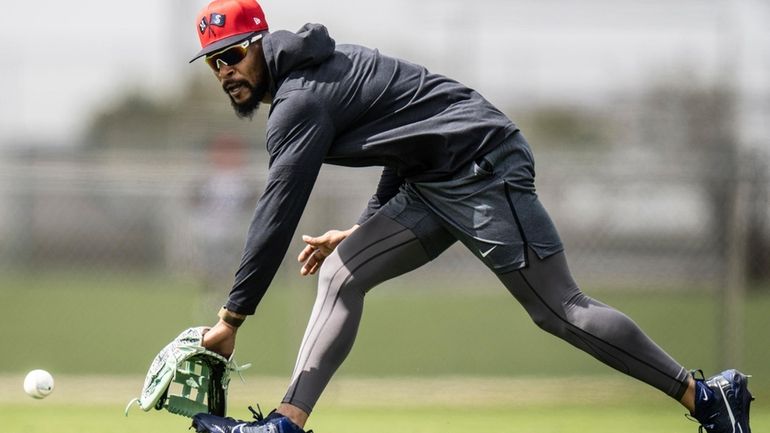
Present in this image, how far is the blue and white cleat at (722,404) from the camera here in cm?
529

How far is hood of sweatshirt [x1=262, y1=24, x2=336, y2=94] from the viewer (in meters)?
5.02

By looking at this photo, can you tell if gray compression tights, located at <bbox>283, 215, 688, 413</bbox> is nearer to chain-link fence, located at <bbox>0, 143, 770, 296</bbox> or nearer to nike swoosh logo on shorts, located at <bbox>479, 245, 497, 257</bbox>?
nike swoosh logo on shorts, located at <bbox>479, 245, 497, 257</bbox>

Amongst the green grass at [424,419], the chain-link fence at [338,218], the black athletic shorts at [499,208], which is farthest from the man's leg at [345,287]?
the chain-link fence at [338,218]

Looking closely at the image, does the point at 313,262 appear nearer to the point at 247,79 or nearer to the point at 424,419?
the point at 247,79

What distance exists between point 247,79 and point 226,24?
0.24m

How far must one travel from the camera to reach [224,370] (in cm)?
546

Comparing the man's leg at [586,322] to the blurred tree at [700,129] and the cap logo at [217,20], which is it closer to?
the cap logo at [217,20]

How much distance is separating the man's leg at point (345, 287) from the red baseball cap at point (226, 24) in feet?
3.36

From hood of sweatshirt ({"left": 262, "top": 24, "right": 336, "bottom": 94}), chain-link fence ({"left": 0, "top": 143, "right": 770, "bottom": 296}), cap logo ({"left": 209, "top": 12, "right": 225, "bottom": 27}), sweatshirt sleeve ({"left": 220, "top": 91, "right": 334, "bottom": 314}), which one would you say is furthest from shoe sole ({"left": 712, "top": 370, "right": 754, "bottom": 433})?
chain-link fence ({"left": 0, "top": 143, "right": 770, "bottom": 296})

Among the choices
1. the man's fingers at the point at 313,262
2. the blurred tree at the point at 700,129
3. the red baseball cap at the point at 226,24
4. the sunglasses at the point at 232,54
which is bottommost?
the blurred tree at the point at 700,129

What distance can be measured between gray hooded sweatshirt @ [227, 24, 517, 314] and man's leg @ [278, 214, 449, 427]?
11.7 inches

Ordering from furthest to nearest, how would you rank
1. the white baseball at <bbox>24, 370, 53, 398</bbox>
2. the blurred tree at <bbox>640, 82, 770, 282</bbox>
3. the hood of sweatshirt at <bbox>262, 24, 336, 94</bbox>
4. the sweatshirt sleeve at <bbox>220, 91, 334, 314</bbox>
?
1. the blurred tree at <bbox>640, 82, 770, 282</bbox>
2. the white baseball at <bbox>24, 370, 53, 398</bbox>
3. the hood of sweatshirt at <bbox>262, 24, 336, 94</bbox>
4. the sweatshirt sleeve at <bbox>220, 91, 334, 314</bbox>

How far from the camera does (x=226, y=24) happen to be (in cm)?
506

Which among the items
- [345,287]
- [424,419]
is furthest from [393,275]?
[424,419]
